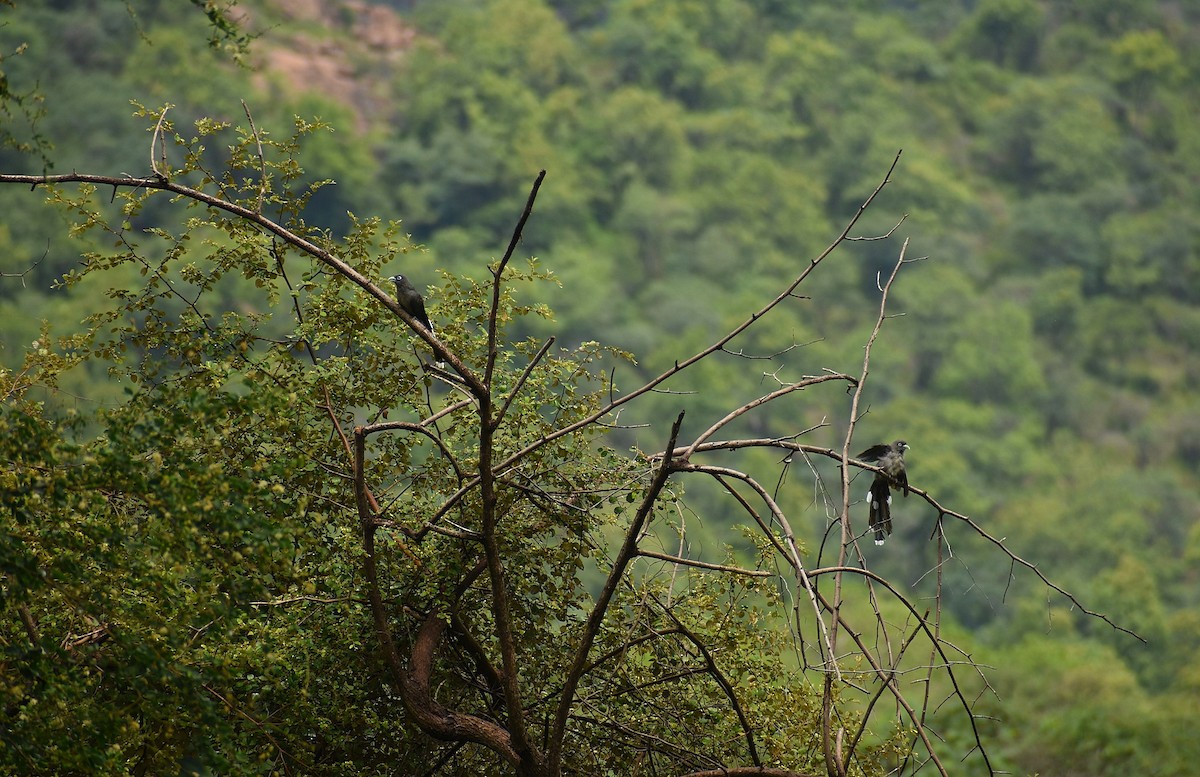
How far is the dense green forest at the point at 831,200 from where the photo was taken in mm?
42844

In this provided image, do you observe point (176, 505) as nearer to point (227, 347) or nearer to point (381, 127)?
point (227, 347)

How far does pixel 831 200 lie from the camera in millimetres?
62375

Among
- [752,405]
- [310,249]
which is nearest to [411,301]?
[310,249]

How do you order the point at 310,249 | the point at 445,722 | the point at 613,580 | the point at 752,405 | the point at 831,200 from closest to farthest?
the point at 613,580
the point at 752,405
the point at 310,249
the point at 445,722
the point at 831,200

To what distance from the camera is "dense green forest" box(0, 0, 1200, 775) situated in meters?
42.8

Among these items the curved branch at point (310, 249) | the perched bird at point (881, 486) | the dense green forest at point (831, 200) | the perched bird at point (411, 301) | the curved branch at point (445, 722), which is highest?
the dense green forest at point (831, 200)

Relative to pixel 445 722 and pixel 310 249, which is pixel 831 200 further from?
pixel 310 249

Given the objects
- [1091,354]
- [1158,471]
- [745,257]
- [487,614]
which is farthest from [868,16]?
[487,614]

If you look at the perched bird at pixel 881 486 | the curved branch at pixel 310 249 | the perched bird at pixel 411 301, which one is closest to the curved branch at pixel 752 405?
the curved branch at pixel 310 249

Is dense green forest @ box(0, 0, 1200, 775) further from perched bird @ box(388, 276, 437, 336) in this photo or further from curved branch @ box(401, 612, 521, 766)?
curved branch @ box(401, 612, 521, 766)

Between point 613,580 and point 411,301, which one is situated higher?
point 411,301

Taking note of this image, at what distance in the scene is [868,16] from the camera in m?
70.2

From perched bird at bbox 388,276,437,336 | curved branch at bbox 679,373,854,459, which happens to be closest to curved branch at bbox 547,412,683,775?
curved branch at bbox 679,373,854,459

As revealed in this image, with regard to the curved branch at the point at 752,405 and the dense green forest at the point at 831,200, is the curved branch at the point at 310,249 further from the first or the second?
the dense green forest at the point at 831,200
